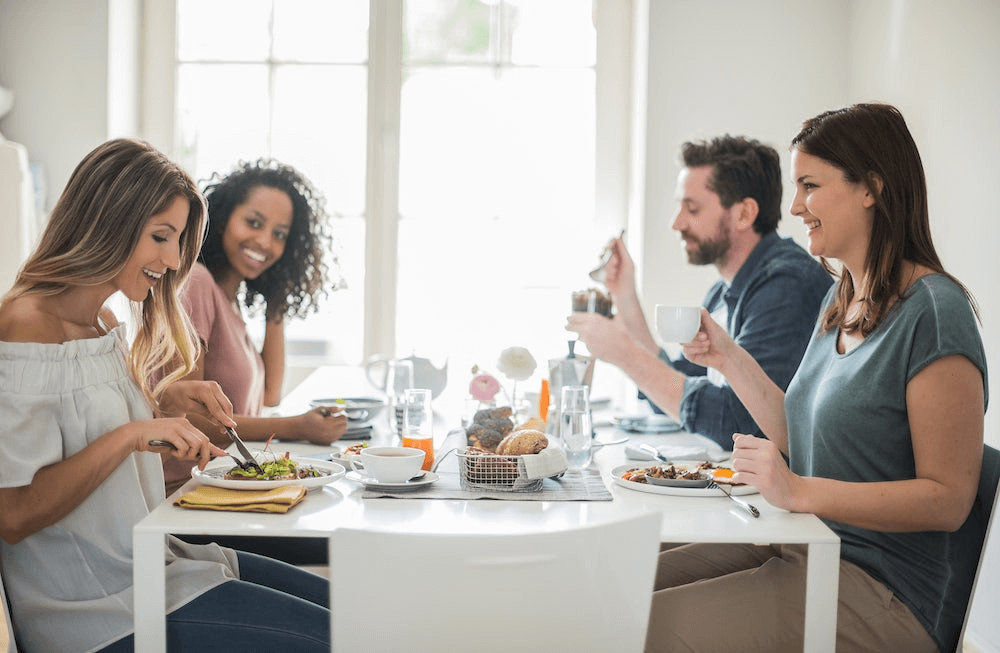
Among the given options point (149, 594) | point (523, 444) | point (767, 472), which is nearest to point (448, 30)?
point (523, 444)

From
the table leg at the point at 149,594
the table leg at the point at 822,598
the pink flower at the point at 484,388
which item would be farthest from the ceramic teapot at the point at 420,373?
the table leg at the point at 822,598

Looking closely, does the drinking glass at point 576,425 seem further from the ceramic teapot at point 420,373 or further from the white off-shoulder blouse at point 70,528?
the ceramic teapot at point 420,373

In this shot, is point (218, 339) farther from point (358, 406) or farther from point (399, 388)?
point (399, 388)

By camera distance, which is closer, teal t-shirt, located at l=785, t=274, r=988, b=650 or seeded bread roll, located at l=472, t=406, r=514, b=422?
teal t-shirt, located at l=785, t=274, r=988, b=650

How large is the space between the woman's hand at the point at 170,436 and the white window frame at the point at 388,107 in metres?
2.43

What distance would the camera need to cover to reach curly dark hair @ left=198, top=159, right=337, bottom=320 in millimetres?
2578

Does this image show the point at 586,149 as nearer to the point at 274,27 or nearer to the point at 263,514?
the point at 274,27

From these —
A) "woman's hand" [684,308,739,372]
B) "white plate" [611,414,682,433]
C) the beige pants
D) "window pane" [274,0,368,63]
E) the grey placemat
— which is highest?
"window pane" [274,0,368,63]

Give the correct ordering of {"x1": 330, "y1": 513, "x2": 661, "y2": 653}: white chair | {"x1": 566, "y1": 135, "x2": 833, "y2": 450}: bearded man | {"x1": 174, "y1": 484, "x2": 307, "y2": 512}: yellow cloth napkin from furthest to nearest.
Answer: {"x1": 566, "y1": 135, "x2": 833, "y2": 450}: bearded man < {"x1": 174, "y1": 484, "x2": 307, "y2": 512}: yellow cloth napkin < {"x1": 330, "y1": 513, "x2": 661, "y2": 653}: white chair

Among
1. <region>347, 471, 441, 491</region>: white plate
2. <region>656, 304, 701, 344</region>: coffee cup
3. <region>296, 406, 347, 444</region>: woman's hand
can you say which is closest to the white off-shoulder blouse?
<region>347, 471, 441, 491</region>: white plate

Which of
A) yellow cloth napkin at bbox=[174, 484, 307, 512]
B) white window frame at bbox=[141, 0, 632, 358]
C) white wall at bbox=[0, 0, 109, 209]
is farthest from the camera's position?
white window frame at bbox=[141, 0, 632, 358]

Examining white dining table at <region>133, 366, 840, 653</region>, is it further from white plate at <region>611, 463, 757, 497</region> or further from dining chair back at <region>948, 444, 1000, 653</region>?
dining chair back at <region>948, 444, 1000, 653</region>

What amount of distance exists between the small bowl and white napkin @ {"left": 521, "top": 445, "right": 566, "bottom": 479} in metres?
0.63

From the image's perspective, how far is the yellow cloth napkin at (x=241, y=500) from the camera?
1.36 meters
